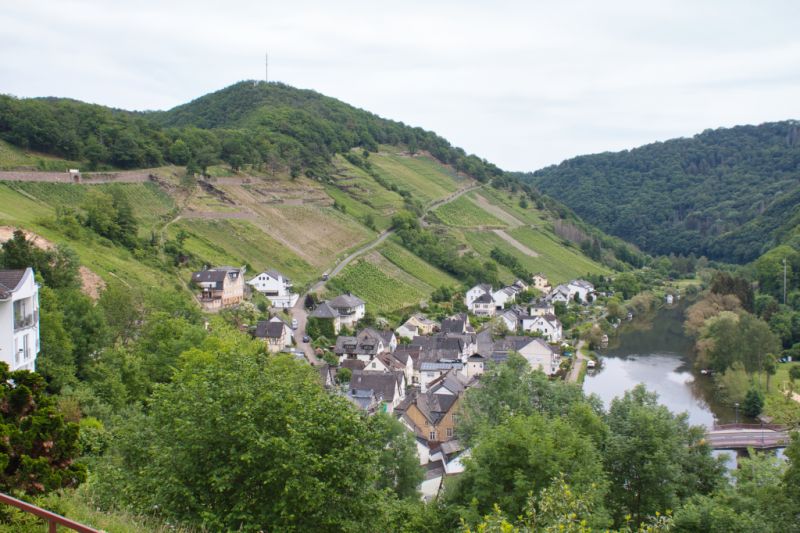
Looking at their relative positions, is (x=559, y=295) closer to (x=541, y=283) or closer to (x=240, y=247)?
(x=541, y=283)

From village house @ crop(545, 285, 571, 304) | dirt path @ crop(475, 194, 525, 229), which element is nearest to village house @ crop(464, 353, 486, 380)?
village house @ crop(545, 285, 571, 304)

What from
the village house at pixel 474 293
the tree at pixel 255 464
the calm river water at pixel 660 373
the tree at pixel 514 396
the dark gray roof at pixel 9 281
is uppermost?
the dark gray roof at pixel 9 281

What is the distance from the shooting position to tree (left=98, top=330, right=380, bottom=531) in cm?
1069

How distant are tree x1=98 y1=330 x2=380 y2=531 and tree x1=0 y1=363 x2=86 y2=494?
1.90m

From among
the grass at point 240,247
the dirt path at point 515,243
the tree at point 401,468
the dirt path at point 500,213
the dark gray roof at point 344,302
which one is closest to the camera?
the tree at point 401,468

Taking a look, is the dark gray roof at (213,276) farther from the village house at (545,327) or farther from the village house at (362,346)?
the village house at (545,327)

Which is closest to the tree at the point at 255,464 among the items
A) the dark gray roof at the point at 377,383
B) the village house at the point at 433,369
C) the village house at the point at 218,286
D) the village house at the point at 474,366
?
the dark gray roof at the point at 377,383

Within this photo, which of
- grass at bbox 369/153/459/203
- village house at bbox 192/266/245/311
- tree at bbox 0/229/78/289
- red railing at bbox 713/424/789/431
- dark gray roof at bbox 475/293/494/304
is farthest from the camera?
grass at bbox 369/153/459/203

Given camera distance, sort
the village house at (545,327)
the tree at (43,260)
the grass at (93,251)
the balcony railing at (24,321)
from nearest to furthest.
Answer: the balcony railing at (24,321), the tree at (43,260), the grass at (93,251), the village house at (545,327)

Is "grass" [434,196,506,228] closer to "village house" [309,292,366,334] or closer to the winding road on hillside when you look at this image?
the winding road on hillside

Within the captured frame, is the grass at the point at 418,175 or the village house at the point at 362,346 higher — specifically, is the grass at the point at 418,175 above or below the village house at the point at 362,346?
above

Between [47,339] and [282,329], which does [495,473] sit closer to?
[47,339]

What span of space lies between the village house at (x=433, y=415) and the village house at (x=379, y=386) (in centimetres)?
243

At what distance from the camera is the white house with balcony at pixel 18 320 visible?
19047 mm
